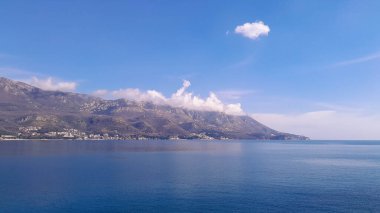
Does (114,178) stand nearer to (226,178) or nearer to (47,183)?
(47,183)

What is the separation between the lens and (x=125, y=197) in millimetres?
102375

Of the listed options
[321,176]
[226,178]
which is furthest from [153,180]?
[321,176]

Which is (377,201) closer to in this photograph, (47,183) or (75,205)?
(75,205)

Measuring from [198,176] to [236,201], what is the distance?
48.8m

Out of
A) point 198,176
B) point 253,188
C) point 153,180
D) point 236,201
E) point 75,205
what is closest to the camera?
point 75,205

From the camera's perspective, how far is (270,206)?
92.7 meters

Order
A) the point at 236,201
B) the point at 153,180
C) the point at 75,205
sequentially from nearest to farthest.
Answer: the point at 75,205
the point at 236,201
the point at 153,180

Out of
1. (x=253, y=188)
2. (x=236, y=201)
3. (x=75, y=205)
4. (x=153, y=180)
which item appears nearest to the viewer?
(x=75, y=205)

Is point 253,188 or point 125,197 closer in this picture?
point 125,197

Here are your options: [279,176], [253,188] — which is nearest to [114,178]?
[253,188]

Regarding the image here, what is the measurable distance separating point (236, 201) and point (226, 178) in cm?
4336

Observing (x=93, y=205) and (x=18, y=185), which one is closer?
(x=93, y=205)

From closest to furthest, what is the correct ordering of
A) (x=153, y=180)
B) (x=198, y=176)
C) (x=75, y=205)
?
(x=75, y=205), (x=153, y=180), (x=198, y=176)

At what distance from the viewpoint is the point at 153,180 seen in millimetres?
135375
